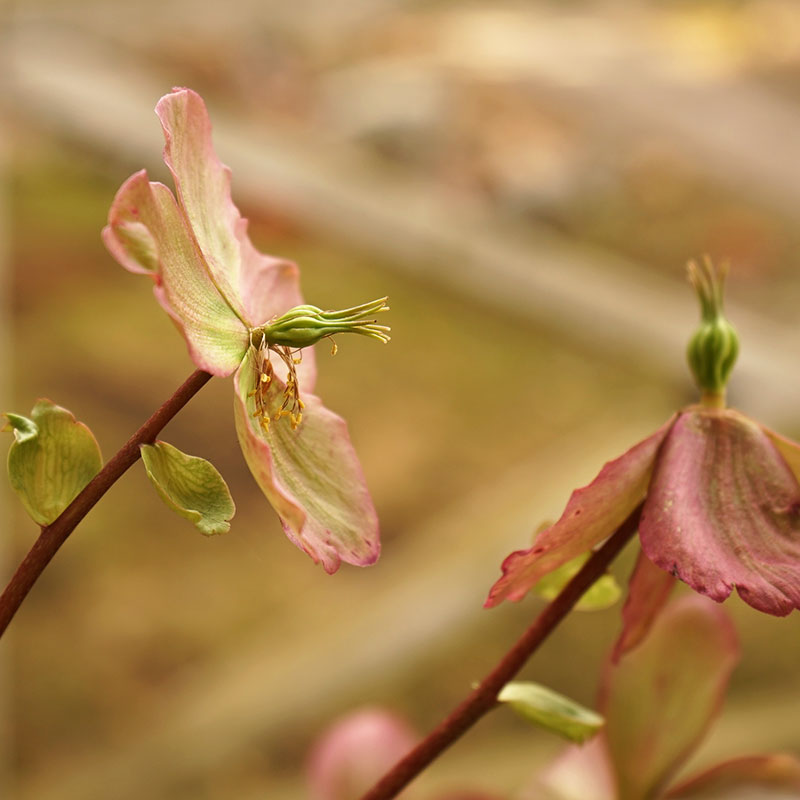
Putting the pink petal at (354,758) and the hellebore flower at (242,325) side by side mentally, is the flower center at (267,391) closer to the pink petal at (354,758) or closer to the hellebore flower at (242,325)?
the hellebore flower at (242,325)

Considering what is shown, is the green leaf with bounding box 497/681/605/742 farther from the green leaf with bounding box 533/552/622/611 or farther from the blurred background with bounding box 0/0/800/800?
the blurred background with bounding box 0/0/800/800

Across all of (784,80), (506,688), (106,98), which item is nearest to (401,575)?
(506,688)

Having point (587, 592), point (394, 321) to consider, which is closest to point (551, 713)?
point (587, 592)

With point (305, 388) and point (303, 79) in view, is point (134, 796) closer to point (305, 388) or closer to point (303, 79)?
point (305, 388)

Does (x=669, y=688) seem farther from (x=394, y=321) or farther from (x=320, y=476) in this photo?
(x=394, y=321)

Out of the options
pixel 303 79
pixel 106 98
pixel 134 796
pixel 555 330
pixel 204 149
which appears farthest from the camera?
pixel 303 79
